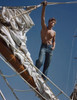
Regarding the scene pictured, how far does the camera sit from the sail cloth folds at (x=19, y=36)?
8609 mm

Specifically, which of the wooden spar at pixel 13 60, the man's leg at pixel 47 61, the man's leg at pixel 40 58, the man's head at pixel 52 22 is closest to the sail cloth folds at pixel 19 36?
the wooden spar at pixel 13 60

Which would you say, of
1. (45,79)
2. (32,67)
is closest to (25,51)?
(32,67)

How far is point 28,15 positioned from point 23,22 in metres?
0.31

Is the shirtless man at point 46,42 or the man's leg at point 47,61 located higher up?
the shirtless man at point 46,42

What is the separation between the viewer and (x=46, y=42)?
9281mm

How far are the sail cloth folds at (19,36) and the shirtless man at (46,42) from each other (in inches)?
14.0

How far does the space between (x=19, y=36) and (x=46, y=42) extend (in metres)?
0.91

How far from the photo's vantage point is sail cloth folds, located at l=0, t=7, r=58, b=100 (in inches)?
339

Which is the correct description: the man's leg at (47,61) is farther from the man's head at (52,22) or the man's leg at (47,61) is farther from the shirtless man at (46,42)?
the man's head at (52,22)

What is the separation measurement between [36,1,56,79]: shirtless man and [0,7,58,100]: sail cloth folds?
357 millimetres

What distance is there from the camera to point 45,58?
30.3ft

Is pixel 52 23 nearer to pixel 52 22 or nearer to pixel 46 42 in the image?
pixel 52 22

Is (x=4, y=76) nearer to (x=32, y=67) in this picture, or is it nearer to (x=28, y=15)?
(x=32, y=67)

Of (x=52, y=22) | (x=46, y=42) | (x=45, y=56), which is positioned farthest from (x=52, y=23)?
(x=45, y=56)
